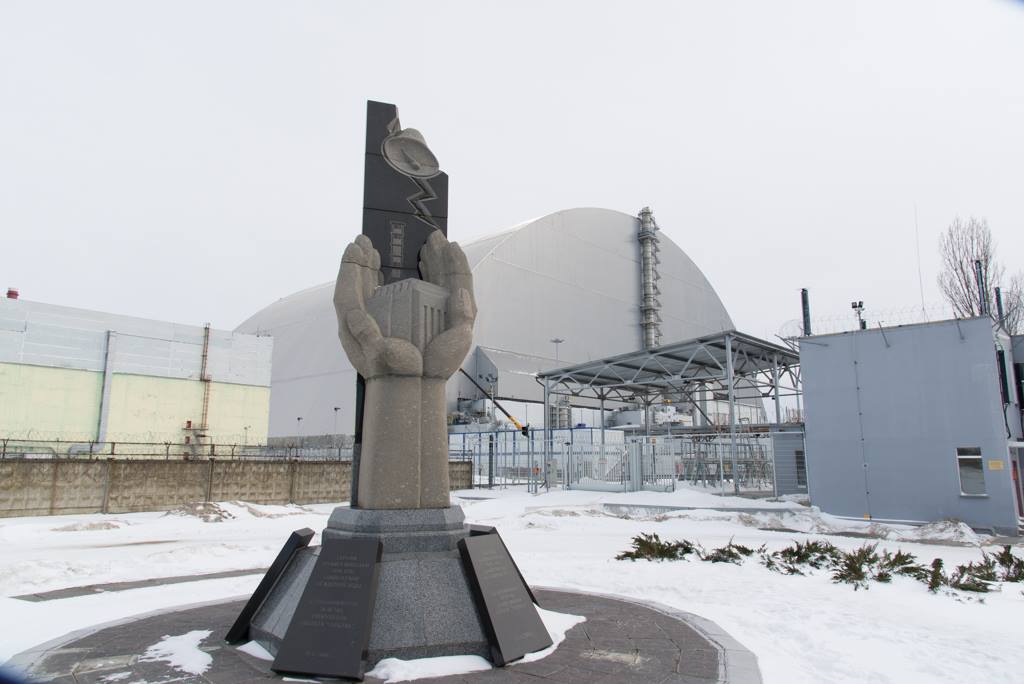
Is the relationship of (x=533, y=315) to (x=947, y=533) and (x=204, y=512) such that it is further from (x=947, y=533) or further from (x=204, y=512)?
(x=947, y=533)

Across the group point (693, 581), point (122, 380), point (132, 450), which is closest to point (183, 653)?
point (693, 581)

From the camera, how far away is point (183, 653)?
604cm

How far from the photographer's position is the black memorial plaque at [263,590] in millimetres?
6465

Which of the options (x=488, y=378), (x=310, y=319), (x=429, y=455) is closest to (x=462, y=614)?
(x=429, y=455)

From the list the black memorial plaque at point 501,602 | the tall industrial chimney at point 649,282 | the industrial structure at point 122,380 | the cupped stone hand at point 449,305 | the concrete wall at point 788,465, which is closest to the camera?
the black memorial plaque at point 501,602

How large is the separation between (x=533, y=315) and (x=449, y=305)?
132ft

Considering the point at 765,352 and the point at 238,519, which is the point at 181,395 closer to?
the point at 238,519

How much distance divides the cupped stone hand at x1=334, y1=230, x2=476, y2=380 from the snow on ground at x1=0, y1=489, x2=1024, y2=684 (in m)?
3.48

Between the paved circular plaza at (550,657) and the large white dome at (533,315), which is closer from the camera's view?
the paved circular plaza at (550,657)

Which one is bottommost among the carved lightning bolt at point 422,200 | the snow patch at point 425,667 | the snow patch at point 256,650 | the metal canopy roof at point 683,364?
the snow patch at point 256,650

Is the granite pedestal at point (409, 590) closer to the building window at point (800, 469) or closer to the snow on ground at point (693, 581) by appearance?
the snow on ground at point (693, 581)

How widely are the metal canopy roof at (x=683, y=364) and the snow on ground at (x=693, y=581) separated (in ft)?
33.3

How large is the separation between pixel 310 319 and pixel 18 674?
53.7 meters

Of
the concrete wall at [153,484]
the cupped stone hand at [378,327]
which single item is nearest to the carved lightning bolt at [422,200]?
the cupped stone hand at [378,327]
